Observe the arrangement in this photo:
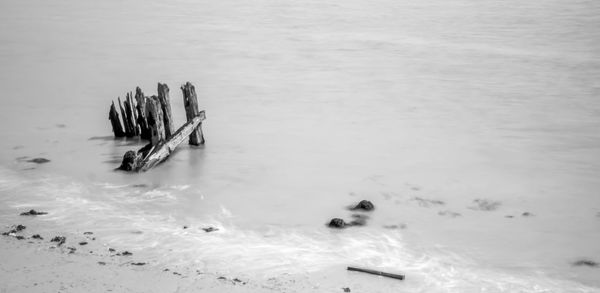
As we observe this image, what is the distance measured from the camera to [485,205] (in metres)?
8.19

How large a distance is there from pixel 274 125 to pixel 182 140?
2709mm

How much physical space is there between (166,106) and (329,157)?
8.44 feet

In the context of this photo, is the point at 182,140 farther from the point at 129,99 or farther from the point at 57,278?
the point at 57,278

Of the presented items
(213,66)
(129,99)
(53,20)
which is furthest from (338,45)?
(129,99)

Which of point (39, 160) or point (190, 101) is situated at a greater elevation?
point (190, 101)

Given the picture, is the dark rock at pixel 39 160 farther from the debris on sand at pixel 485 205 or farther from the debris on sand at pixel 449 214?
the debris on sand at pixel 485 205

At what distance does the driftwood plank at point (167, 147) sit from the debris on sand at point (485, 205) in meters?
4.18

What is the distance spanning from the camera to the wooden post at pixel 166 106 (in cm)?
912

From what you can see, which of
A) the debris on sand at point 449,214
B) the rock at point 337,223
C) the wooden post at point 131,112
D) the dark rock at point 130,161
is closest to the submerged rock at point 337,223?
the rock at point 337,223

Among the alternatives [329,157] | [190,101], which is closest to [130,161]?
[190,101]

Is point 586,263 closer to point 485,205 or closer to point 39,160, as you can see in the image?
point 485,205

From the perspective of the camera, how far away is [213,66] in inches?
723

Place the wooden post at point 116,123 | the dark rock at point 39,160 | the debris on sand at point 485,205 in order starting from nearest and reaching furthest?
the debris on sand at point 485,205, the dark rock at point 39,160, the wooden post at point 116,123

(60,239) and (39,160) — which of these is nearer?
(60,239)
